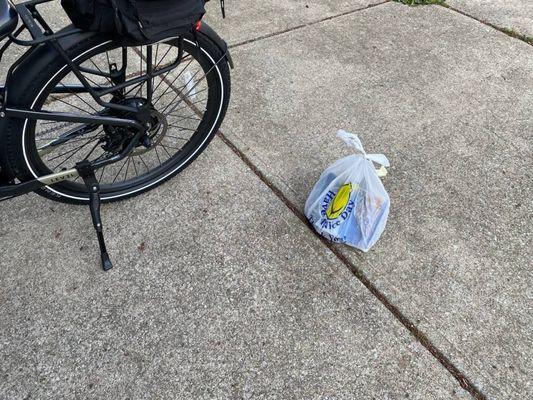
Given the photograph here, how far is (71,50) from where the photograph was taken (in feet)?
5.27

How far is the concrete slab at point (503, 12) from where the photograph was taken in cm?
376

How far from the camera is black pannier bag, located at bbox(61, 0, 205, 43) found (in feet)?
4.99

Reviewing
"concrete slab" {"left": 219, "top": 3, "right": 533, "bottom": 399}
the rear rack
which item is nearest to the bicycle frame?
the rear rack

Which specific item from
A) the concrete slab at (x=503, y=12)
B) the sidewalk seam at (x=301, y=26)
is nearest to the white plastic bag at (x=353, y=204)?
the sidewalk seam at (x=301, y=26)

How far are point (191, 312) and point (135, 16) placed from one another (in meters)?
1.13

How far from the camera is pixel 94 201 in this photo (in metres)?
1.98

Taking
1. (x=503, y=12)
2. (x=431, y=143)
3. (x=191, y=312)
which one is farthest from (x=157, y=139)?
(x=503, y=12)

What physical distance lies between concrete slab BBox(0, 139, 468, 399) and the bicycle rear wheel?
17cm

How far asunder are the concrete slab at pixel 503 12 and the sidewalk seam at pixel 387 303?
9.05 ft

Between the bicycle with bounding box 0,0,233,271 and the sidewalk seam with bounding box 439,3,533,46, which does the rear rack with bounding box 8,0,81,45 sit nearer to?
the bicycle with bounding box 0,0,233,271

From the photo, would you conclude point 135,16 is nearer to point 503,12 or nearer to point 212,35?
point 212,35

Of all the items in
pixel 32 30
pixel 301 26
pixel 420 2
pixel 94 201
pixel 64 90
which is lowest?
pixel 420 2

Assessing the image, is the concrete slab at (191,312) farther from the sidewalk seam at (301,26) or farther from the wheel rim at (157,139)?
the sidewalk seam at (301,26)

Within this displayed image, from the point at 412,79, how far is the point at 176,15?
2.03 meters
